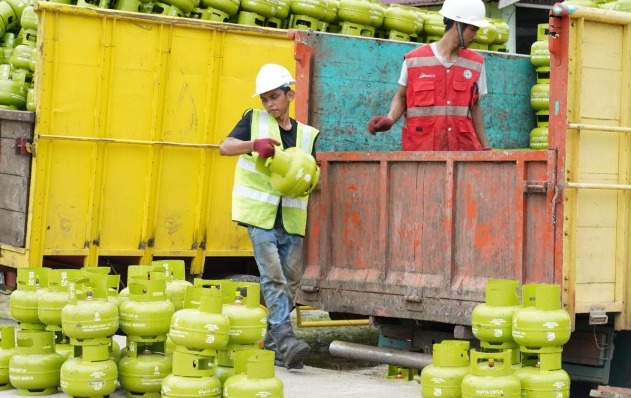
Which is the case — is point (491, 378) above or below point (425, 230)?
below

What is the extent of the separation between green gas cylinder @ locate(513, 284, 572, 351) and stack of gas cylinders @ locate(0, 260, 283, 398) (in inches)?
53.3

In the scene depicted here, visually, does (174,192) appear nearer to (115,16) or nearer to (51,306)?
(115,16)

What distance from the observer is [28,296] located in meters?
7.73

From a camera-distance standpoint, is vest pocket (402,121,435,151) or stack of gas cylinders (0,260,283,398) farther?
vest pocket (402,121,435,151)

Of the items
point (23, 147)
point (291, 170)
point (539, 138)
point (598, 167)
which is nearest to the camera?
point (598, 167)

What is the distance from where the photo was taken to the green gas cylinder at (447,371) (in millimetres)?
6891

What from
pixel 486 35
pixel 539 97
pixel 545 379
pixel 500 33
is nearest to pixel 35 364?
pixel 545 379

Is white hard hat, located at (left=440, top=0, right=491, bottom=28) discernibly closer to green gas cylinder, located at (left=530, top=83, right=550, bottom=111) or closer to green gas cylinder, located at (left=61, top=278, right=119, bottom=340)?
green gas cylinder, located at (left=530, top=83, right=550, bottom=111)

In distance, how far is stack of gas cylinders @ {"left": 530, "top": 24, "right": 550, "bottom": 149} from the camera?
34.2 feet

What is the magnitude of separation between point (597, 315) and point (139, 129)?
14.4 feet

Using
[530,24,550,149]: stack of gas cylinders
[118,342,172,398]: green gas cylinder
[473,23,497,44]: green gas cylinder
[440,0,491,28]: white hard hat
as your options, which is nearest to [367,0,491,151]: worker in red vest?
[440,0,491,28]: white hard hat

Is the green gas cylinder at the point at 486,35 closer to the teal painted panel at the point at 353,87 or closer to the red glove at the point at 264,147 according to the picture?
the teal painted panel at the point at 353,87

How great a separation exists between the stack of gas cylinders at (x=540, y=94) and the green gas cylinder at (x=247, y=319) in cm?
387

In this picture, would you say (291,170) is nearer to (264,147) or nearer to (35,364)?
(264,147)
